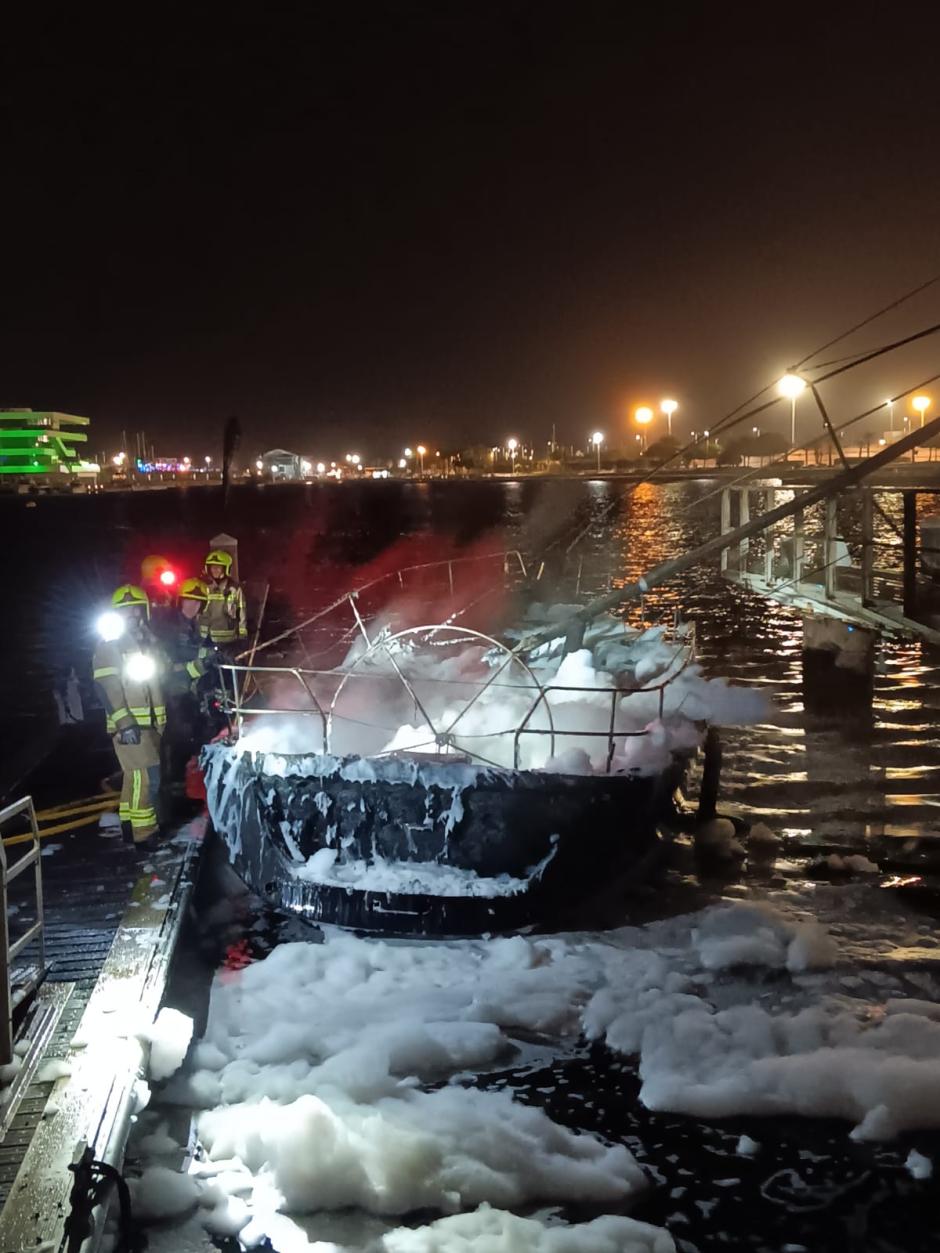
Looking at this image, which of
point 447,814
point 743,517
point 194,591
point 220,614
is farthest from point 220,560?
→ point 743,517

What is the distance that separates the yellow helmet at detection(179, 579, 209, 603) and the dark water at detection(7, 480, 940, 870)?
13.9ft

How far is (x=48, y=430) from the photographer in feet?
651

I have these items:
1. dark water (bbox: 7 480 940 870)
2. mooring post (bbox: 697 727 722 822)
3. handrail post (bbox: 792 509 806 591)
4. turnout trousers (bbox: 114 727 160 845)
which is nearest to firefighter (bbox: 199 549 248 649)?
turnout trousers (bbox: 114 727 160 845)

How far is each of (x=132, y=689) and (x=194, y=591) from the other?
3.22m

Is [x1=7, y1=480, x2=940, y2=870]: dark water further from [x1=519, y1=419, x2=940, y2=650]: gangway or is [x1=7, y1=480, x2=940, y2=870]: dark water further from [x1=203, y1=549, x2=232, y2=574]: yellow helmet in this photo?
[x1=203, y1=549, x2=232, y2=574]: yellow helmet

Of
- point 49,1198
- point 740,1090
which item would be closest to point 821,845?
point 740,1090

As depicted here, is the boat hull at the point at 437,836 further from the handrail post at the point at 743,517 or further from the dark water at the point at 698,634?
the handrail post at the point at 743,517

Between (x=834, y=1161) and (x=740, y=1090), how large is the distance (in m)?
0.73

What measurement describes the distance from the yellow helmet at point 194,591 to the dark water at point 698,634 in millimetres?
4239

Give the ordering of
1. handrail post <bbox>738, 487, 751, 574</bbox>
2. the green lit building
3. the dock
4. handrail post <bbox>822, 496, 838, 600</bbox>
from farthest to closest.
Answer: the green lit building < handrail post <bbox>738, 487, 751, 574</bbox> < handrail post <bbox>822, 496, 838, 600</bbox> < the dock

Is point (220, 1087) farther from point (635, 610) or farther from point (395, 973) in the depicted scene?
point (635, 610)

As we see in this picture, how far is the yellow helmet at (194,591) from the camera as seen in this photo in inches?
486

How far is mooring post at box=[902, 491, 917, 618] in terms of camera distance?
13.2 meters

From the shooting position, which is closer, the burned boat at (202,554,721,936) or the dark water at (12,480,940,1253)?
the dark water at (12,480,940,1253)
